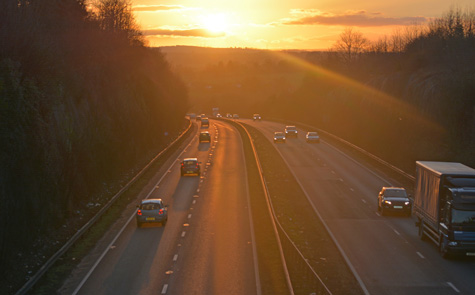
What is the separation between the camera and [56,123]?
1326 inches

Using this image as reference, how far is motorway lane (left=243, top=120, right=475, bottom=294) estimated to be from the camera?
2172 centimetres

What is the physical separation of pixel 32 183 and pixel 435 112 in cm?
5313

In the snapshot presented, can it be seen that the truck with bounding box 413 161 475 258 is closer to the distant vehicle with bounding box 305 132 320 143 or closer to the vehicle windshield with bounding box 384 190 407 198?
the vehicle windshield with bounding box 384 190 407 198

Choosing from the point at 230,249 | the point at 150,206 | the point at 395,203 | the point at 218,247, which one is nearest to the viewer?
the point at 230,249

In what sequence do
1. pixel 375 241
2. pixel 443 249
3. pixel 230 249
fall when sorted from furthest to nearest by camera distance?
pixel 375 241, pixel 230 249, pixel 443 249

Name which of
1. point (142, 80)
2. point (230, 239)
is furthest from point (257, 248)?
point (142, 80)

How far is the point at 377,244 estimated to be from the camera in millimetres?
27953

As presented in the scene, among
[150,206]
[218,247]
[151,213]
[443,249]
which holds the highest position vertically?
[443,249]

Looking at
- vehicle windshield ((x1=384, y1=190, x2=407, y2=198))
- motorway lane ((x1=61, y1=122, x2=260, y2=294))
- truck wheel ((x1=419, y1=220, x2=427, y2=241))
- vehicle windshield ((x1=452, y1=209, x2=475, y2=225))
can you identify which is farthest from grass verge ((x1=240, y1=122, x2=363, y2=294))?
vehicle windshield ((x1=452, y1=209, x2=475, y2=225))

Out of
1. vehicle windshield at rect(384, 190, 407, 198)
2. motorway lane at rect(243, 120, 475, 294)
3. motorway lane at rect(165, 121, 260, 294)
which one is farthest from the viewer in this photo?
vehicle windshield at rect(384, 190, 407, 198)

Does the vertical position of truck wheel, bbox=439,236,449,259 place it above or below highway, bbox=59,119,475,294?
above

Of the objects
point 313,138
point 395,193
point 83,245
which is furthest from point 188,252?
point 313,138

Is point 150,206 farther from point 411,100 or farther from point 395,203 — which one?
point 411,100

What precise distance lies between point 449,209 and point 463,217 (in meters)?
0.62
